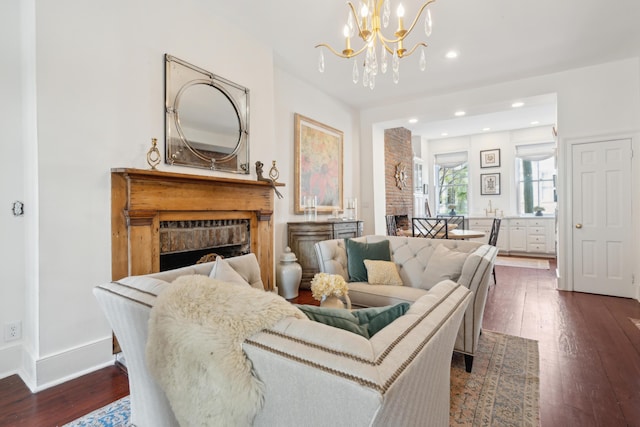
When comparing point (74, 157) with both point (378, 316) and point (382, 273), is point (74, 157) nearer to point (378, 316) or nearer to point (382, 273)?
point (378, 316)

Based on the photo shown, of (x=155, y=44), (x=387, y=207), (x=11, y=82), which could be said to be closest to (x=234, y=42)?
(x=155, y=44)

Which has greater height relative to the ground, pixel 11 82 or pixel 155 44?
pixel 155 44

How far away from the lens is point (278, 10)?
9.43ft

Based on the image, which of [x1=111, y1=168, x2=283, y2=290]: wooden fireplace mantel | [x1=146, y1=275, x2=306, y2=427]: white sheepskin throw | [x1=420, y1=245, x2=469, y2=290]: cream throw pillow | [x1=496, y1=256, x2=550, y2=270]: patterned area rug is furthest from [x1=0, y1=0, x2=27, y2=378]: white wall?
[x1=496, y1=256, x2=550, y2=270]: patterned area rug

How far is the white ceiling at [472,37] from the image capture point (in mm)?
2838

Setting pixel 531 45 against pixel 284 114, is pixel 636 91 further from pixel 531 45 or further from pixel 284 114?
pixel 284 114

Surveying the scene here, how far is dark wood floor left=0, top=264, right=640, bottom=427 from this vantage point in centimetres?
167

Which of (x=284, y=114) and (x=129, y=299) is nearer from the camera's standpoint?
(x=129, y=299)

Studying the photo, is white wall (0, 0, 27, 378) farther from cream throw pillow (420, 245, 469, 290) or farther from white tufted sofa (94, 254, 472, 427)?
cream throw pillow (420, 245, 469, 290)

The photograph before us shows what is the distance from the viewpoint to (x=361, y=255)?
2.86 metres

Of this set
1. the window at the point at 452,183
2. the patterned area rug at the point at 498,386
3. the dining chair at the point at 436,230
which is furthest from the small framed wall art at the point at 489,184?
the patterned area rug at the point at 498,386

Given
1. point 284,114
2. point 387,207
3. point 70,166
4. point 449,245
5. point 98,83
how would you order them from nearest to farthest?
point 70,166
point 98,83
point 449,245
point 284,114
point 387,207

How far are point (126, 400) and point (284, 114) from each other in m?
3.46

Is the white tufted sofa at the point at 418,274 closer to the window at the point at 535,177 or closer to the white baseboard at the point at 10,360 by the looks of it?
the white baseboard at the point at 10,360
